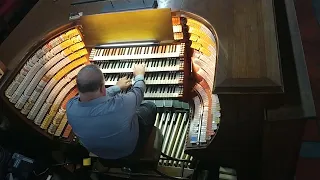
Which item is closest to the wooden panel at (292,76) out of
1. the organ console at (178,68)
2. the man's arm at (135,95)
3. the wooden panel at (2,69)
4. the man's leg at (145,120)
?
the organ console at (178,68)

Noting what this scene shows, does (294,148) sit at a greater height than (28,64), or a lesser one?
lesser

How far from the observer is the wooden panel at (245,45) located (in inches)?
103

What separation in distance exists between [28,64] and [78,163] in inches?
47.3

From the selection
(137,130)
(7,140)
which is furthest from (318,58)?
(7,140)

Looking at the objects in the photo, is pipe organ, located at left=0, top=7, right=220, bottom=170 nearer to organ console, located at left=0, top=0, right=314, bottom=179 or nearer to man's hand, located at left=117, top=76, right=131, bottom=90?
organ console, located at left=0, top=0, right=314, bottom=179

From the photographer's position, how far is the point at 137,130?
10.8ft

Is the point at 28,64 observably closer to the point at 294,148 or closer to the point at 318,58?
the point at 294,148

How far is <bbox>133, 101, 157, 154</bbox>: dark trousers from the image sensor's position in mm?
3400

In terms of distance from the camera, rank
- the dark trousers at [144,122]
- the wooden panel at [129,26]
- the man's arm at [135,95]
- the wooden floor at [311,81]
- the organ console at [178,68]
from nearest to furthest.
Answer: the organ console at [178,68], the man's arm at [135,95], the dark trousers at [144,122], the wooden panel at [129,26], the wooden floor at [311,81]

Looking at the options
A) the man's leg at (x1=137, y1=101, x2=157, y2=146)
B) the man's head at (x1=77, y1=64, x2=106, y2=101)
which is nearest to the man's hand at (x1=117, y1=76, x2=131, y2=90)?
the man's leg at (x1=137, y1=101, x2=157, y2=146)

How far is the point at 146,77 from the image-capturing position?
4.12m

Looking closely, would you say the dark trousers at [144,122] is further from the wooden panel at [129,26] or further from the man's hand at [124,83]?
the wooden panel at [129,26]

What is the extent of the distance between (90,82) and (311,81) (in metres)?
2.86

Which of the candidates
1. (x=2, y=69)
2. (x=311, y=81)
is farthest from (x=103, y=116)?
(x=311, y=81)
